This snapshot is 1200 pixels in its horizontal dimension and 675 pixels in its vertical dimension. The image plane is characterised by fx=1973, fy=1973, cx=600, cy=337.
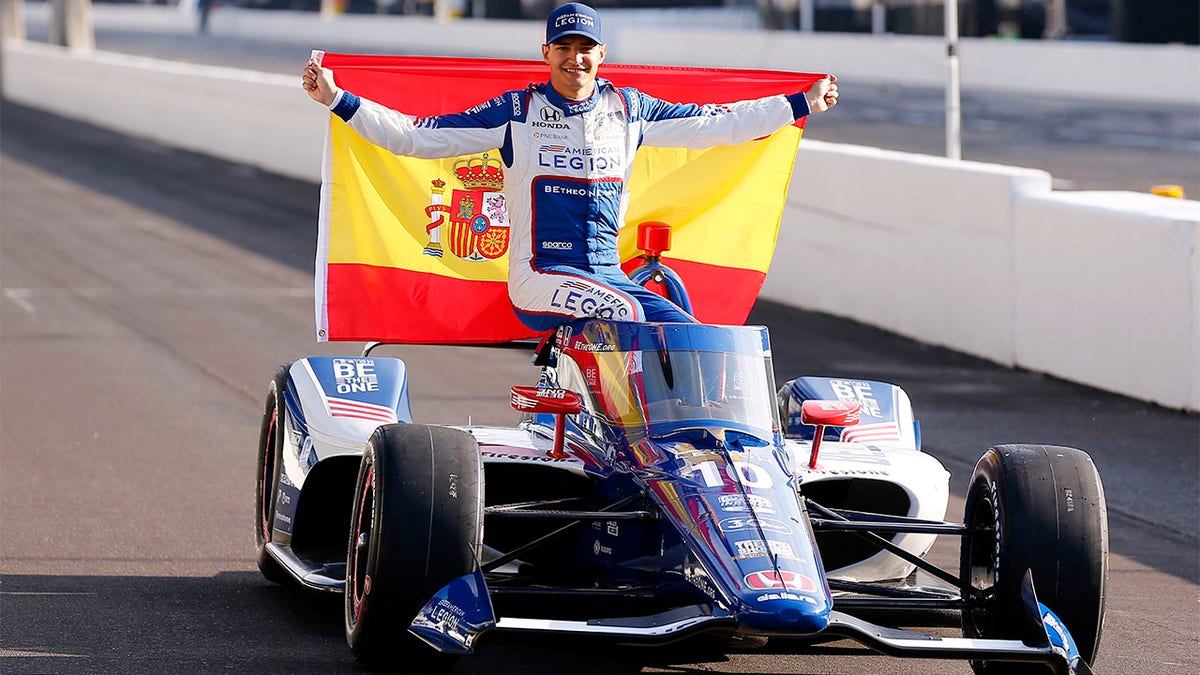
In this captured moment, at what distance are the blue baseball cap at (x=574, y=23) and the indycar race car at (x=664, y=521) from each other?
0.96 meters

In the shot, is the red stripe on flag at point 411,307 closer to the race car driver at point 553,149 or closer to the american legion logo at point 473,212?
the american legion logo at point 473,212

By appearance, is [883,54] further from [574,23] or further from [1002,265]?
[574,23]

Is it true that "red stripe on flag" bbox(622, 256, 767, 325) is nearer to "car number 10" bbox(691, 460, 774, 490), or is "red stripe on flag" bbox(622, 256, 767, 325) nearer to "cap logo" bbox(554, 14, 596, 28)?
"cap logo" bbox(554, 14, 596, 28)

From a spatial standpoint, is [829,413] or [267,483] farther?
[267,483]

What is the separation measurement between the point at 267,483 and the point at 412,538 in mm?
2159

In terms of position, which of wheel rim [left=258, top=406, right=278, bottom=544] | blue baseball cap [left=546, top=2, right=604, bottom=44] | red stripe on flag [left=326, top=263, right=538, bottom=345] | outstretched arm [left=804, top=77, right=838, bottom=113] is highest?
blue baseball cap [left=546, top=2, right=604, bottom=44]

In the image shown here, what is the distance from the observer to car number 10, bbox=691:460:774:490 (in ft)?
19.9

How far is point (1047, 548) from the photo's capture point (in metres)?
6.06

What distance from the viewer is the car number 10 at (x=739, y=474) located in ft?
19.9

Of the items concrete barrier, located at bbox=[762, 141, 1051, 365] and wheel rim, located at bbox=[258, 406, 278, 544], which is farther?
concrete barrier, located at bbox=[762, 141, 1051, 365]

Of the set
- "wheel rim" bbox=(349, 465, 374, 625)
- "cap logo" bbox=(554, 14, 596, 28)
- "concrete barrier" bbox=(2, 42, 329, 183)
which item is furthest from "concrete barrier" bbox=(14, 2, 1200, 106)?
"wheel rim" bbox=(349, 465, 374, 625)

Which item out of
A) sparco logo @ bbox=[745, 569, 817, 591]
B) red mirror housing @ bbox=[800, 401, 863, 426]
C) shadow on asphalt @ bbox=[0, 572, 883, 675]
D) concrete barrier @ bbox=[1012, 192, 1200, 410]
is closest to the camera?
sparco logo @ bbox=[745, 569, 817, 591]

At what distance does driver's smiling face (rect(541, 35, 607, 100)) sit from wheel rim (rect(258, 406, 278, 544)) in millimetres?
1717

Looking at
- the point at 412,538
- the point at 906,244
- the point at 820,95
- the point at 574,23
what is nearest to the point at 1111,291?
the point at 906,244
